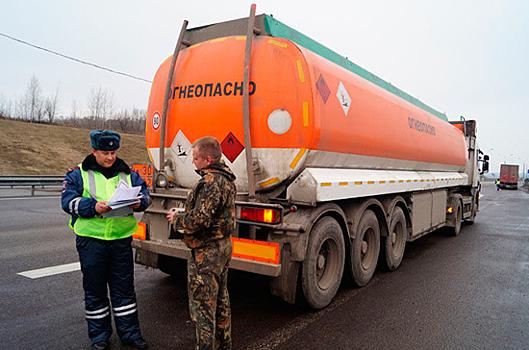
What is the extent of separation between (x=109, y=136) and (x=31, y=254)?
13.4 ft

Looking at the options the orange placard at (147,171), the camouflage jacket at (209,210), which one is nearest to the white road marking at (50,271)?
the orange placard at (147,171)

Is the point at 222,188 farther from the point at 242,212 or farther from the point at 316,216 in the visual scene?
the point at 316,216

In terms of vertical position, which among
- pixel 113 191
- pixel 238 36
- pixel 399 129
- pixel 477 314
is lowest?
pixel 477 314

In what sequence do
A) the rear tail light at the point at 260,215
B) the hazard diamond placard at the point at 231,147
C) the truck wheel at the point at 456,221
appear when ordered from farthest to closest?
1. the truck wheel at the point at 456,221
2. the hazard diamond placard at the point at 231,147
3. the rear tail light at the point at 260,215

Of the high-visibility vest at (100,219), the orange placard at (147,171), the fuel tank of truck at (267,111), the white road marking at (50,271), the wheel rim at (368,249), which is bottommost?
the white road marking at (50,271)

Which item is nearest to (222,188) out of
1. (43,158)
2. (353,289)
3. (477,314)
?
(353,289)

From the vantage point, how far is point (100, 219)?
317 cm

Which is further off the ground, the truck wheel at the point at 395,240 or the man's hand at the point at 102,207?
the man's hand at the point at 102,207

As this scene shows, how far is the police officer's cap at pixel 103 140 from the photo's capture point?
3.16 metres

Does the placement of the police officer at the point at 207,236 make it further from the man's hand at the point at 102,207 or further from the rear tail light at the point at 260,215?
the rear tail light at the point at 260,215

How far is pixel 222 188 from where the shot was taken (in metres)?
2.77

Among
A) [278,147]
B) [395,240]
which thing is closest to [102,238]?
[278,147]

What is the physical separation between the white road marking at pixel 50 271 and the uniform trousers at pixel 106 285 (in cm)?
240

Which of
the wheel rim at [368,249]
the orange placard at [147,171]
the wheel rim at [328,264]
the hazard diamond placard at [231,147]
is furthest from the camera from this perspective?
the wheel rim at [368,249]
